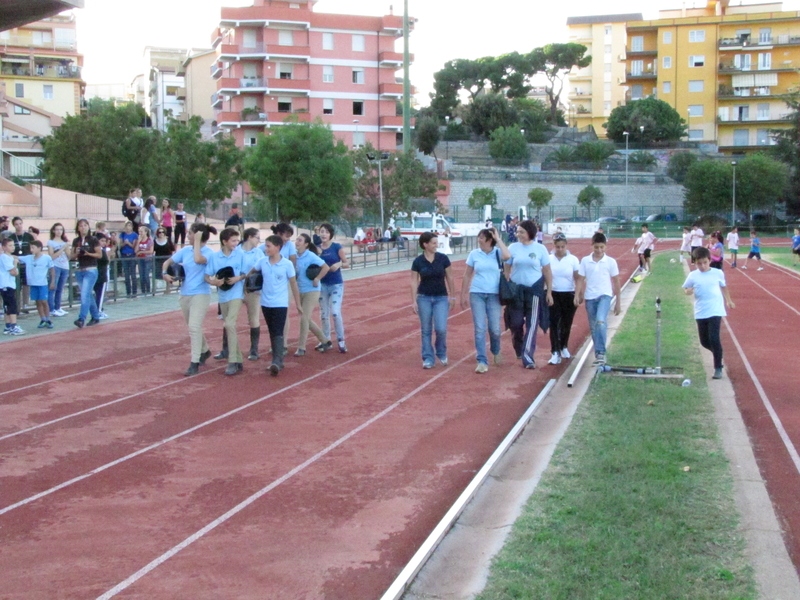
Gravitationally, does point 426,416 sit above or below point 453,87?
below

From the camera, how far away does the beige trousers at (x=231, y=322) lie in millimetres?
11567

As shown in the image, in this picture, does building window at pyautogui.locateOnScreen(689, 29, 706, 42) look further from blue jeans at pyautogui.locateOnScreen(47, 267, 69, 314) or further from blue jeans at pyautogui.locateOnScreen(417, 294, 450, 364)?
blue jeans at pyautogui.locateOnScreen(417, 294, 450, 364)

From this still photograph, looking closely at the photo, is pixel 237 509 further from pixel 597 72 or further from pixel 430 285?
pixel 597 72

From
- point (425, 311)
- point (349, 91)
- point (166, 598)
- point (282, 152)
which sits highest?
point (349, 91)

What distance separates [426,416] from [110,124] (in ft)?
102

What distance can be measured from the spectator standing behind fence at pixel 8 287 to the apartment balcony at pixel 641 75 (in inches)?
3576

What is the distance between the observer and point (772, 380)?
37.7 feet

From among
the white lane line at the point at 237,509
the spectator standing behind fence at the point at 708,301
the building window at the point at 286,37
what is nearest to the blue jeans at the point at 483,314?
the white lane line at the point at 237,509

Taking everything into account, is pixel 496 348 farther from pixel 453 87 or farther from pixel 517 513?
pixel 453 87

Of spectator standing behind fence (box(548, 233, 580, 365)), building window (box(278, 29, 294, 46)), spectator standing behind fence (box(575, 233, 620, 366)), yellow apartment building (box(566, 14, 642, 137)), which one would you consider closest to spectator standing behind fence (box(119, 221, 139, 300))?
spectator standing behind fence (box(548, 233, 580, 365))

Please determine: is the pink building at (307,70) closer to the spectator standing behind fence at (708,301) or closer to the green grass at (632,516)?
the spectator standing behind fence at (708,301)

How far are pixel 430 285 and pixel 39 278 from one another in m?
8.06

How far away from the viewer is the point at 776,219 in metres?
74.4

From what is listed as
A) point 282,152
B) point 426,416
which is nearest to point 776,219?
A: point 282,152
